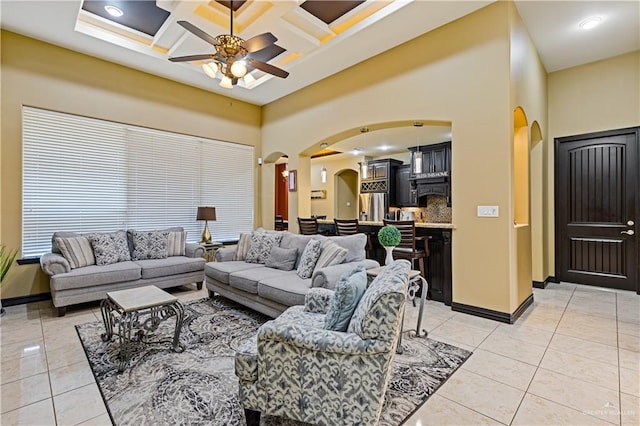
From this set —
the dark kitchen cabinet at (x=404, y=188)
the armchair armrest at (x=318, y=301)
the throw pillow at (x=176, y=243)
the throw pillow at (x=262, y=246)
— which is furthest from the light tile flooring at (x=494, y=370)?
the dark kitchen cabinet at (x=404, y=188)

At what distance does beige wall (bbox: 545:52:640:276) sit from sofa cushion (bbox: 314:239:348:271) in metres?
3.99

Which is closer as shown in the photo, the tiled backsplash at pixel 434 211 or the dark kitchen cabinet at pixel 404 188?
the tiled backsplash at pixel 434 211

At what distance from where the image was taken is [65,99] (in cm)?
440

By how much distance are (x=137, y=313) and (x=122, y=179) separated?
3.33 meters

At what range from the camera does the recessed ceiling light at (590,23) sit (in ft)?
12.1

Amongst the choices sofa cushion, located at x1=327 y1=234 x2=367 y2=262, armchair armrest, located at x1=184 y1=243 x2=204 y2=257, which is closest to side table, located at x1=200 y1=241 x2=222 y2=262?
armchair armrest, located at x1=184 y1=243 x2=204 y2=257

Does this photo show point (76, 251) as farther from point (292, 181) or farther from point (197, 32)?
point (292, 181)

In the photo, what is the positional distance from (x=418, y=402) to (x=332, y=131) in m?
4.28

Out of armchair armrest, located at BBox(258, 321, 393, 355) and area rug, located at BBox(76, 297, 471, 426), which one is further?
area rug, located at BBox(76, 297, 471, 426)

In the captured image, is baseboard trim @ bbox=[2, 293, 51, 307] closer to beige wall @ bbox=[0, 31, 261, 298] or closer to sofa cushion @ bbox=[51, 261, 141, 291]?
beige wall @ bbox=[0, 31, 261, 298]

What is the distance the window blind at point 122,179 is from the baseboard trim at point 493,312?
449cm

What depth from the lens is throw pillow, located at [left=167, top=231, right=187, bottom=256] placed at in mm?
4930

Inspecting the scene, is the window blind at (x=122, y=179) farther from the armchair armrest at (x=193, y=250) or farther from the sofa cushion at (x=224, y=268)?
the sofa cushion at (x=224, y=268)

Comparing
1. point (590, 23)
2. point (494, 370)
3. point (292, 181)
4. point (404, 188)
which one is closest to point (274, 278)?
point (494, 370)
